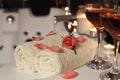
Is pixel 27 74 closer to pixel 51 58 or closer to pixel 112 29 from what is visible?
pixel 51 58

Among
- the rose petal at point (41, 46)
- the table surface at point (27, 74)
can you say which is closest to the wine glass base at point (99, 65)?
the table surface at point (27, 74)

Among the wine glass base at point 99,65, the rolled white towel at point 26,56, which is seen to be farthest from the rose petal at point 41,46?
the wine glass base at point 99,65

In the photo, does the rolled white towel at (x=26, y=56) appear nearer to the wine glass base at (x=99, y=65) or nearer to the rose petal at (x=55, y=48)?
the rose petal at (x=55, y=48)

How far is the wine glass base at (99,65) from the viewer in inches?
25.0

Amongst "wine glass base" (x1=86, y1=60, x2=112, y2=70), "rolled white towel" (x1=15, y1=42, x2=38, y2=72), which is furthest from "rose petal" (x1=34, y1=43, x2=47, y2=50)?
"wine glass base" (x1=86, y1=60, x2=112, y2=70)

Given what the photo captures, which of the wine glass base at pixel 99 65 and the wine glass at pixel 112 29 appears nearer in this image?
the wine glass at pixel 112 29

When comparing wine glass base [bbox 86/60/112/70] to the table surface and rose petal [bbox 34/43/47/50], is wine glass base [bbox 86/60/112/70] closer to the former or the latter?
the table surface

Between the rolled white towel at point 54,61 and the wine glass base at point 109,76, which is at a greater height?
the rolled white towel at point 54,61

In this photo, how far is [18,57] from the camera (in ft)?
1.98

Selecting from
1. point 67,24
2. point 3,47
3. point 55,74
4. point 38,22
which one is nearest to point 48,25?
point 38,22

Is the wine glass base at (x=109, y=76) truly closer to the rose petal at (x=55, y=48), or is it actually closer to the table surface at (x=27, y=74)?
the table surface at (x=27, y=74)

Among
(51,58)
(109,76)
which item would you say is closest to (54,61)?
(51,58)

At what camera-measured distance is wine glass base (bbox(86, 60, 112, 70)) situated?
634 millimetres

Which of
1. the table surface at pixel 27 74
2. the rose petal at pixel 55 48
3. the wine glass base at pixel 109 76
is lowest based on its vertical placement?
the wine glass base at pixel 109 76
